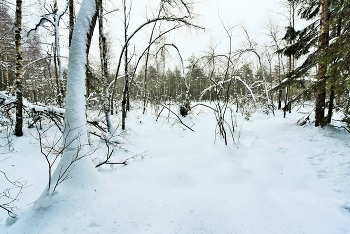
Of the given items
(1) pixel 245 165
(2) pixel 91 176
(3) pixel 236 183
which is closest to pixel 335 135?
(1) pixel 245 165

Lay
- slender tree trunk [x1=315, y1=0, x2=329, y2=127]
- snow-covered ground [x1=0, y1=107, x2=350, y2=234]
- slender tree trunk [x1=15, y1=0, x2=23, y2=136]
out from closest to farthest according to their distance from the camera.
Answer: snow-covered ground [x1=0, y1=107, x2=350, y2=234] → slender tree trunk [x1=315, y1=0, x2=329, y2=127] → slender tree trunk [x1=15, y1=0, x2=23, y2=136]

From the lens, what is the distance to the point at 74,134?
259 cm

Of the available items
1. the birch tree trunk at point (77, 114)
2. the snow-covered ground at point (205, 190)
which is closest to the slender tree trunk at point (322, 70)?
the snow-covered ground at point (205, 190)

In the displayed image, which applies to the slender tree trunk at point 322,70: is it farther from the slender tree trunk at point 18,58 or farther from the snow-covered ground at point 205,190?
the slender tree trunk at point 18,58

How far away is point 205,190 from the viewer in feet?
9.88

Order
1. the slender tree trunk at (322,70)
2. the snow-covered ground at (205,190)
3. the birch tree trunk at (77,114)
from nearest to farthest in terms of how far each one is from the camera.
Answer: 1. the snow-covered ground at (205,190)
2. the birch tree trunk at (77,114)
3. the slender tree trunk at (322,70)

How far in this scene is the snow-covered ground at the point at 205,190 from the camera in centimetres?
216

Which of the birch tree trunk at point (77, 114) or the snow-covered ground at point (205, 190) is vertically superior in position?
the birch tree trunk at point (77, 114)

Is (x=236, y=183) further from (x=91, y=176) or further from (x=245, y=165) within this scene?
(x=91, y=176)

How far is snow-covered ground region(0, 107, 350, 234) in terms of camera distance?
2164mm

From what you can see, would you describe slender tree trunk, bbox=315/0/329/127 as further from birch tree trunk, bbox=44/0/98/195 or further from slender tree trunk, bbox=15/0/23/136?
slender tree trunk, bbox=15/0/23/136

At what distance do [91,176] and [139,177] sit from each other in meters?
0.99

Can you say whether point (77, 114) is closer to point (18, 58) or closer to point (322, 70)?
point (18, 58)

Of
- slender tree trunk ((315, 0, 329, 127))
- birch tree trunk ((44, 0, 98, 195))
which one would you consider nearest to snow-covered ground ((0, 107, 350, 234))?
birch tree trunk ((44, 0, 98, 195))
